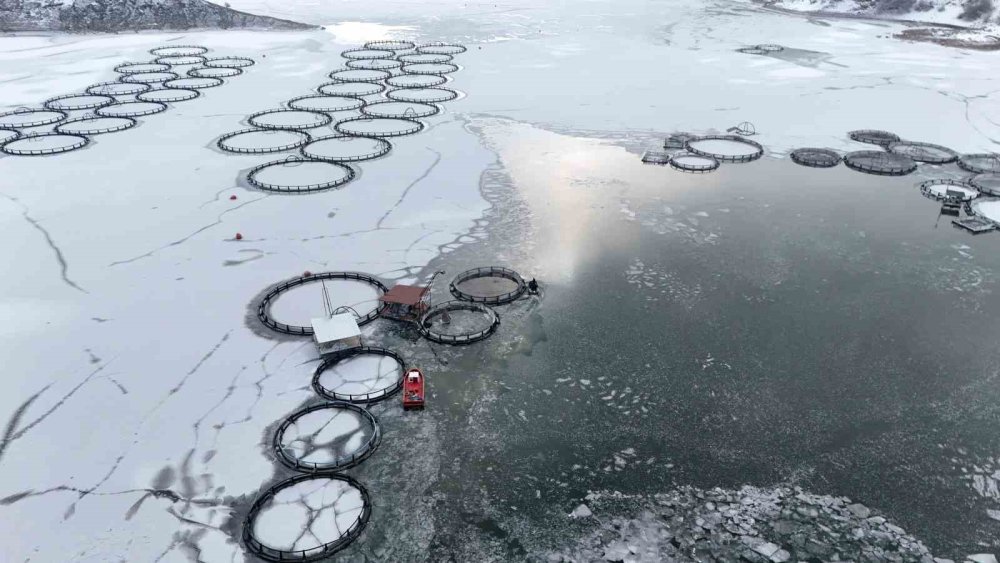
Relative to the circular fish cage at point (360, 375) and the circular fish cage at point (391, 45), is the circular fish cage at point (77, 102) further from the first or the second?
the circular fish cage at point (360, 375)

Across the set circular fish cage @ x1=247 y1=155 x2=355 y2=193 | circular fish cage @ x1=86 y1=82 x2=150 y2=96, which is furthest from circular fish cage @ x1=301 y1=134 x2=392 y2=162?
circular fish cage @ x1=86 y1=82 x2=150 y2=96

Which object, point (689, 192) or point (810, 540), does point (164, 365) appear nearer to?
point (810, 540)

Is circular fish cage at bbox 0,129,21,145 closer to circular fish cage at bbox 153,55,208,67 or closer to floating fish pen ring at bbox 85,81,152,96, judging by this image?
floating fish pen ring at bbox 85,81,152,96

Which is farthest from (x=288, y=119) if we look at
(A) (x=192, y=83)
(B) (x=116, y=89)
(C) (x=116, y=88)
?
(C) (x=116, y=88)

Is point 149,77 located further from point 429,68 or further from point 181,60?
point 429,68

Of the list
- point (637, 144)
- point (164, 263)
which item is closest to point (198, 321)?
point (164, 263)

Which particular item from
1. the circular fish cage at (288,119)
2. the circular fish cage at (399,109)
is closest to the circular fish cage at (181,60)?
the circular fish cage at (288,119)
